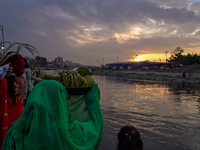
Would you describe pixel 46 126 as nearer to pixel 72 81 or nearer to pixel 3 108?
pixel 72 81

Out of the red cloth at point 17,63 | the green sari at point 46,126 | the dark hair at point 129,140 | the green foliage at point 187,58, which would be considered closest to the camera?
the green sari at point 46,126

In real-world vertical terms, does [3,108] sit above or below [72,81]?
below

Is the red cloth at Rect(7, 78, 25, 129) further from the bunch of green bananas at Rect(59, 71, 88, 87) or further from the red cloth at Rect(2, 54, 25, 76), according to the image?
the bunch of green bananas at Rect(59, 71, 88, 87)

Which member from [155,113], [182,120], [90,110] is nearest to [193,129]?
[182,120]

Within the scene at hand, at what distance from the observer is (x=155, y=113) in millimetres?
8367

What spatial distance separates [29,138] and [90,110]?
0.78 meters

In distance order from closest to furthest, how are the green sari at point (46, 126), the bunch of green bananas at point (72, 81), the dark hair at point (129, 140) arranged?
the green sari at point (46, 126)
the dark hair at point (129, 140)
the bunch of green bananas at point (72, 81)

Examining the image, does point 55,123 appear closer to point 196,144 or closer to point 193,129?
point 196,144

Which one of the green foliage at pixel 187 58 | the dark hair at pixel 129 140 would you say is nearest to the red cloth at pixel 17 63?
the dark hair at pixel 129 140

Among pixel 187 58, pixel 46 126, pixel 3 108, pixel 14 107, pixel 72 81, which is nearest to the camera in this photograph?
pixel 46 126

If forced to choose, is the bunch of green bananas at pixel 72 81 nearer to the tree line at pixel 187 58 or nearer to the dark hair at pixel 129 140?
the dark hair at pixel 129 140

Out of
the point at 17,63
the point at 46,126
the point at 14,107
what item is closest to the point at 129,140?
the point at 46,126

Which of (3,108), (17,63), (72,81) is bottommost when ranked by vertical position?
(3,108)

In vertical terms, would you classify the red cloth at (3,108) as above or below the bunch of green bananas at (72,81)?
below
